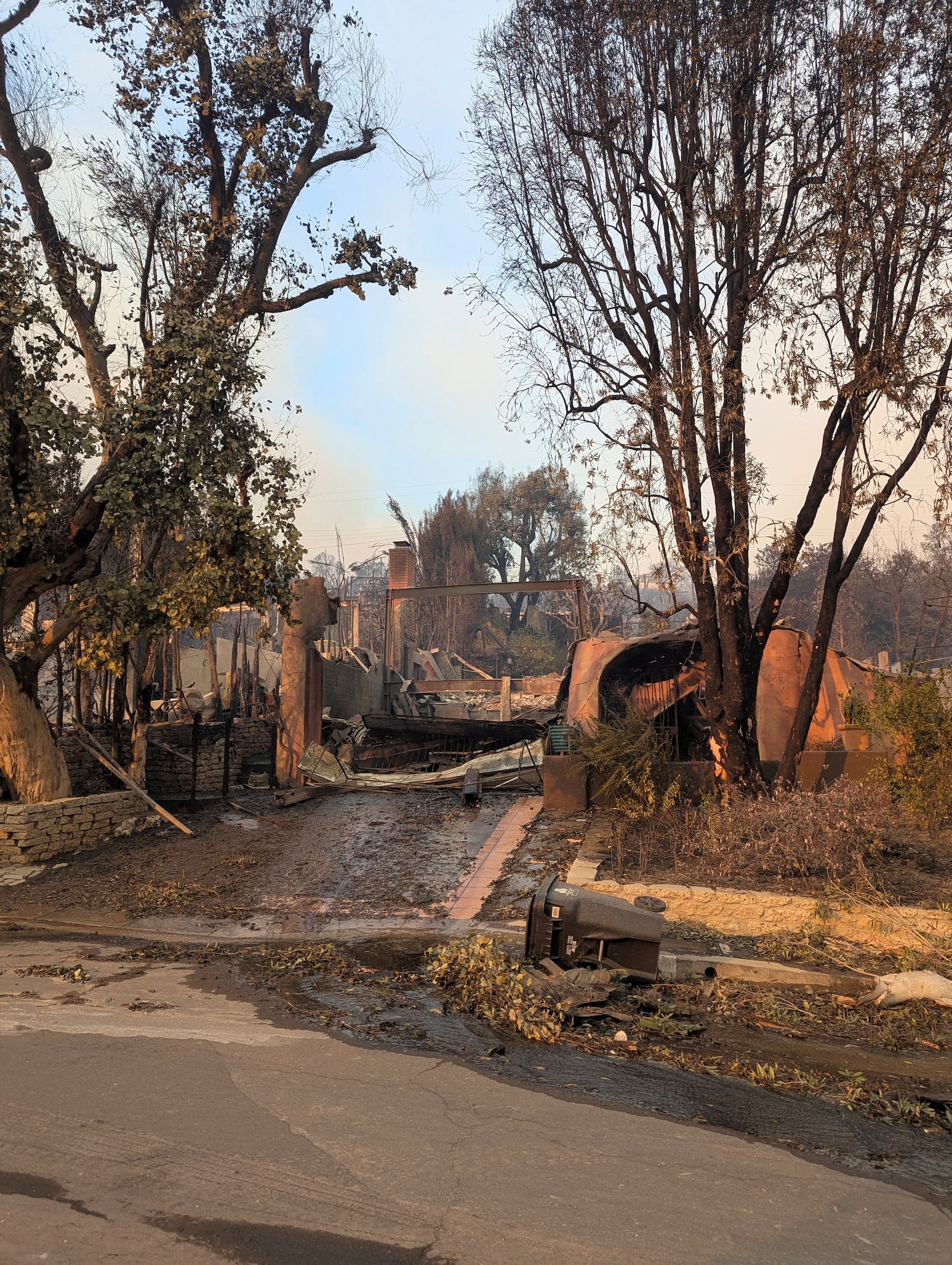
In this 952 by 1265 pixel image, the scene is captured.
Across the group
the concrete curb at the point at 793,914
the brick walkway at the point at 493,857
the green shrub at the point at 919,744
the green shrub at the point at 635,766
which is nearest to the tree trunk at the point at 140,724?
the brick walkway at the point at 493,857

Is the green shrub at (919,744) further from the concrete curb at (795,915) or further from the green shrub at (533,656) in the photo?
the green shrub at (533,656)

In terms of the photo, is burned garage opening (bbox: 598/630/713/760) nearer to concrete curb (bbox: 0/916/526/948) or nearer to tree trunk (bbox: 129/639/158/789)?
concrete curb (bbox: 0/916/526/948)

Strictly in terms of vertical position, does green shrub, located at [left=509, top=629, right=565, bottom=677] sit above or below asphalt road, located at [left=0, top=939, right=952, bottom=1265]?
above

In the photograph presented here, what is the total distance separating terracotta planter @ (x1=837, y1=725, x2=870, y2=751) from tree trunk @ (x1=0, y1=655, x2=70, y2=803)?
405 inches

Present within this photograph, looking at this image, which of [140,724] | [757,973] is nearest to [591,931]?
[757,973]

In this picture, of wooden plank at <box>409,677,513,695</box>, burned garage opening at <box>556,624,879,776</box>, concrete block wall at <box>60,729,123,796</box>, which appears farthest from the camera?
wooden plank at <box>409,677,513,695</box>

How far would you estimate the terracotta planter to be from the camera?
12.3 m

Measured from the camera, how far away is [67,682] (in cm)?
1633

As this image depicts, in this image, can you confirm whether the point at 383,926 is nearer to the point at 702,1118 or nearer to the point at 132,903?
the point at 132,903

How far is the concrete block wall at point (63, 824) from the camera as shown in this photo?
395 inches

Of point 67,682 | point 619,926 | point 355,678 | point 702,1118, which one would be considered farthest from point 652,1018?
point 355,678

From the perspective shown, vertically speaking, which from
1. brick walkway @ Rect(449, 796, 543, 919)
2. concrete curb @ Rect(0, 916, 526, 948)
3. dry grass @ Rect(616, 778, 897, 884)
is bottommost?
concrete curb @ Rect(0, 916, 526, 948)

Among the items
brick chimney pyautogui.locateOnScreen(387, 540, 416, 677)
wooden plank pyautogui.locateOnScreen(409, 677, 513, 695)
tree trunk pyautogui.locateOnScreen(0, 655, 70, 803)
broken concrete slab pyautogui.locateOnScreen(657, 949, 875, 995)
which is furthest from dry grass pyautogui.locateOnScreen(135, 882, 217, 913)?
brick chimney pyautogui.locateOnScreen(387, 540, 416, 677)

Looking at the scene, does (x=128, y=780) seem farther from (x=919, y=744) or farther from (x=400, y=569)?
(x=400, y=569)
